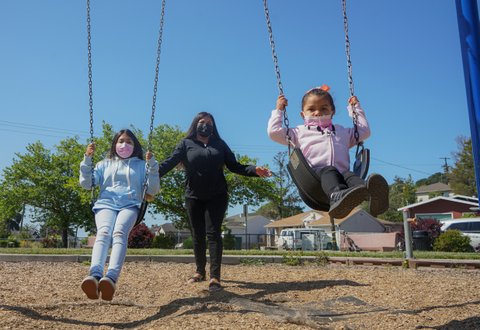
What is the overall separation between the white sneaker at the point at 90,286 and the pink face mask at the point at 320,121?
2248 millimetres

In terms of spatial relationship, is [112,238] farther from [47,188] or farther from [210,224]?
[47,188]

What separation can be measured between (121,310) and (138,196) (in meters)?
0.98

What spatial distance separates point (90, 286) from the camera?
3.20 m

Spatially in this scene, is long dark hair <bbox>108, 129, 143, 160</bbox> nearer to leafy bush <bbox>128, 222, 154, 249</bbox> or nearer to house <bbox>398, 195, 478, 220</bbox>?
leafy bush <bbox>128, 222, 154, 249</bbox>

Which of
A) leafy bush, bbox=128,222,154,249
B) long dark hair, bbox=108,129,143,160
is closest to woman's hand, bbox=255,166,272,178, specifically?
long dark hair, bbox=108,129,143,160

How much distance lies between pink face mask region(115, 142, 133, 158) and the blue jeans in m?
0.66

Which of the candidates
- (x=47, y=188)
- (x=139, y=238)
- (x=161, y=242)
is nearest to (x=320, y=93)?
(x=139, y=238)

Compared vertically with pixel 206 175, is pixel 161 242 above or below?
below

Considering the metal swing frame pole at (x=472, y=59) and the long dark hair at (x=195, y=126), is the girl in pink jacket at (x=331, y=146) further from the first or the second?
the long dark hair at (x=195, y=126)

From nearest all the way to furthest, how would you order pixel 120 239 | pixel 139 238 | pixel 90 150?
1. pixel 120 239
2. pixel 90 150
3. pixel 139 238

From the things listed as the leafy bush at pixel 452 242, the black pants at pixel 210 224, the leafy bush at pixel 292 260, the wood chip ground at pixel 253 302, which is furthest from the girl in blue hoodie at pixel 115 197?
the leafy bush at pixel 452 242

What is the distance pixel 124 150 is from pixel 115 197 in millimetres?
573

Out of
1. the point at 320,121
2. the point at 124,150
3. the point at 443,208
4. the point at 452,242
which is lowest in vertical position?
the point at 452,242

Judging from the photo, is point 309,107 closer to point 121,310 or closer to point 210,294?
point 210,294
